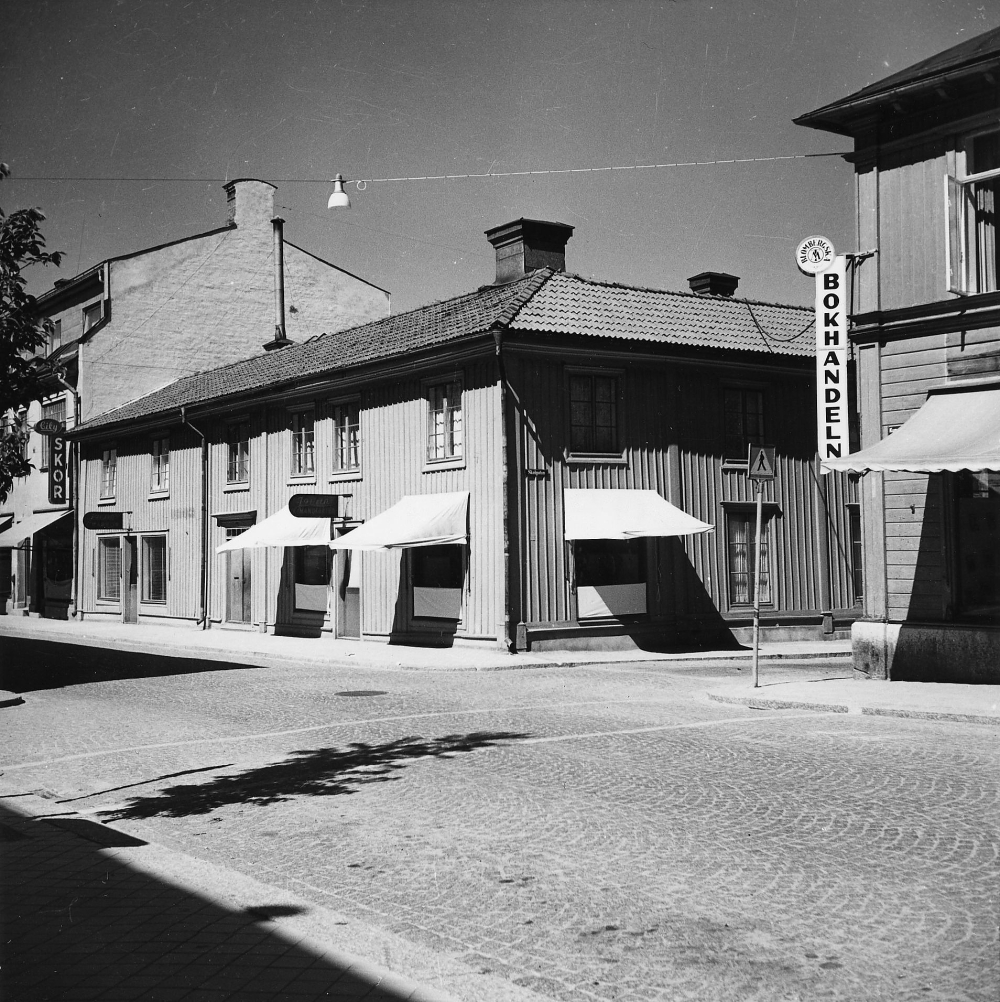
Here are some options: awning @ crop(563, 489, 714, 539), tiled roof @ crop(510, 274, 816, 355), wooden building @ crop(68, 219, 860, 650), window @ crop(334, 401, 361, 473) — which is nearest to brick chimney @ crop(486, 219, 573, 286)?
wooden building @ crop(68, 219, 860, 650)

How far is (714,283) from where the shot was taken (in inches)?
1133

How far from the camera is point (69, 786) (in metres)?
8.88

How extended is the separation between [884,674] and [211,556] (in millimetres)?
19528

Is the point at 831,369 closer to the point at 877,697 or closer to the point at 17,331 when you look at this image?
the point at 877,697

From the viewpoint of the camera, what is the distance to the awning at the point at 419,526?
21250 millimetres

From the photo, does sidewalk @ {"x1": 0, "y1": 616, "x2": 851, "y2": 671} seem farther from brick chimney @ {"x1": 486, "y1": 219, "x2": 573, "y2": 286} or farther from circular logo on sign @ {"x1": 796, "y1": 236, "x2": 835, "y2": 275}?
brick chimney @ {"x1": 486, "y1": 219, "x2": 573, "y2": 286}

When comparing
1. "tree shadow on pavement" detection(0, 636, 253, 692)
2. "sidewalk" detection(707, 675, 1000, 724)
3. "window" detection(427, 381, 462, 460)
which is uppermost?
"window" detection(427, 381, 462, 460)

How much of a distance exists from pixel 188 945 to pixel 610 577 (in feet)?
58.2

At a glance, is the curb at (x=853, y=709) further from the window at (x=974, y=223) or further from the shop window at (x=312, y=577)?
the shop window at (x=312, y=577)

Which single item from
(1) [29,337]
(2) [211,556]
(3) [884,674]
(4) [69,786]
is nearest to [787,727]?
(3) [884,674]

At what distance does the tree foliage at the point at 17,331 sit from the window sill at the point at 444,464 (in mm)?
10467

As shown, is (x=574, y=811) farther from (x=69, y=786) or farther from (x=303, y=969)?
(x=69, y=786)

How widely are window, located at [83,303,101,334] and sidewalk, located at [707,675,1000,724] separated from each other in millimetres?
27112

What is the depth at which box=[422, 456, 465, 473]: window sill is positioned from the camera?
2215cm
